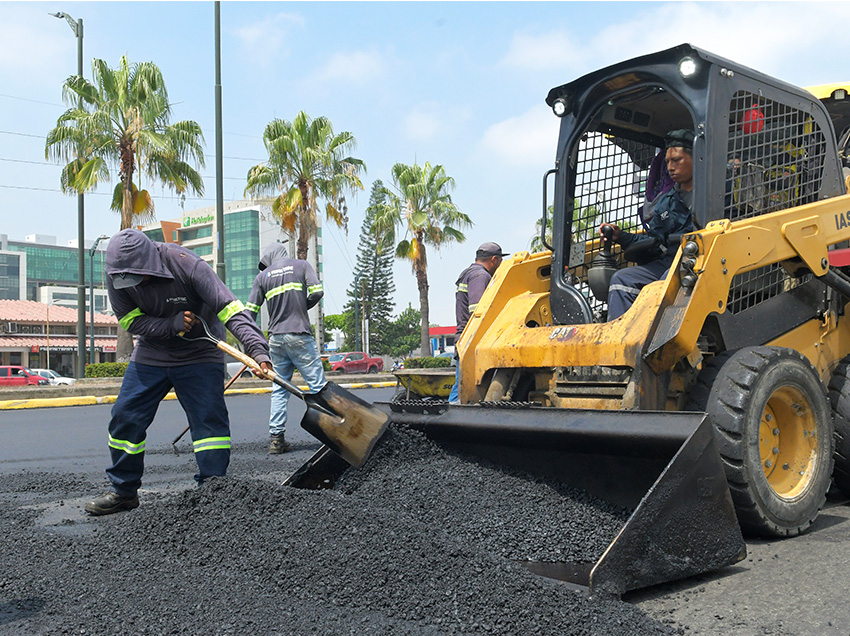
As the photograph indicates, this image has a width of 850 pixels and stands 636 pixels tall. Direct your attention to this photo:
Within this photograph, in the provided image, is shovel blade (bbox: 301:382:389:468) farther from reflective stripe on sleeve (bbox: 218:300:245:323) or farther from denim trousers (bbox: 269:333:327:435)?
denim trousers (bbox: 269:333:327:435)

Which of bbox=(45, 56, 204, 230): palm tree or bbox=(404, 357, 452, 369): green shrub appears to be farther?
bbox=(404, 357, 452, 369): green shrub

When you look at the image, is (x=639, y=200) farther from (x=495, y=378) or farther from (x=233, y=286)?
(x=233, y=286)

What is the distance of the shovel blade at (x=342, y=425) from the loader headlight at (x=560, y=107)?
87.7 inches

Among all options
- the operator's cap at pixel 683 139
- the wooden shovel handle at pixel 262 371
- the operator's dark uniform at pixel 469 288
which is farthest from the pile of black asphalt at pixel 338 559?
the operator's dark uniform at pixel 469 288

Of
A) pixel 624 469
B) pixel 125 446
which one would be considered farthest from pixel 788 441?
pixel 125 446

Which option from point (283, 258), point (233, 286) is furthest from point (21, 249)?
point (283, 258)

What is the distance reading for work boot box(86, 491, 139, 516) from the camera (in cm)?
445

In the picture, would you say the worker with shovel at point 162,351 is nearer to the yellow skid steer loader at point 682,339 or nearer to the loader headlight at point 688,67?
the yellow skid steer loader at point 682,339

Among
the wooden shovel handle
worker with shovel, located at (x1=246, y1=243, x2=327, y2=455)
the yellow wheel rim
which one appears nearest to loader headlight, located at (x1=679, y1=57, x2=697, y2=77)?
the yellow wheel rim

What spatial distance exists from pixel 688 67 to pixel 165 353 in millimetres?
3244

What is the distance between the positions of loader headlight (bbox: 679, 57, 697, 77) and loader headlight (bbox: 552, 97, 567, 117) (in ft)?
2.91

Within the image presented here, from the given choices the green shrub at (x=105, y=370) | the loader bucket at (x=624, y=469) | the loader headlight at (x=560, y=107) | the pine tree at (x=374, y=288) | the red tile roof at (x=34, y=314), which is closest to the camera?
the loader bucket at (x=624, y=469)

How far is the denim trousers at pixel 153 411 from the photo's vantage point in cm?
444

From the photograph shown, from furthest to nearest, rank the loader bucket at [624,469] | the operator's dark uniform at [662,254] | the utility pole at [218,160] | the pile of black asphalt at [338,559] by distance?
the utility pole at [218,160]
the operator's dark uniform at [662,254]
the loader bucket at [624,469]
the pile of black asphalt at [338,559]
